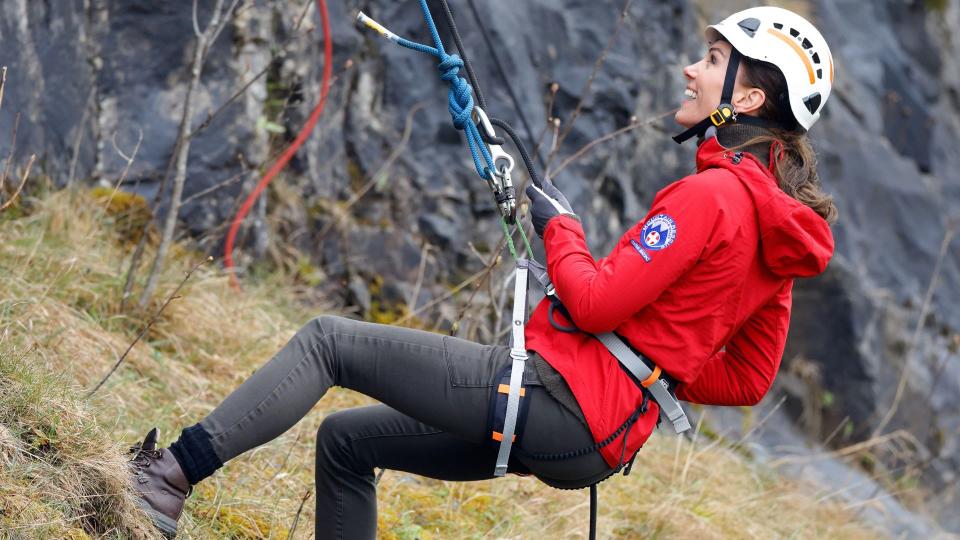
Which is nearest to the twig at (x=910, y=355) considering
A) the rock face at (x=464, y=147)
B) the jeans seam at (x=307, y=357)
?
the rock face at (x=464, y=147)

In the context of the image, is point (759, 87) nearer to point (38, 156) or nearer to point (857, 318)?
point (38, 156)

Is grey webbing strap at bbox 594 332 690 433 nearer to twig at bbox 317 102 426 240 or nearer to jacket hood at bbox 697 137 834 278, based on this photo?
jacket hood at bbox 697 137 834 278

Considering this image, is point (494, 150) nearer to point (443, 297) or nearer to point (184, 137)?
point (443, 297)

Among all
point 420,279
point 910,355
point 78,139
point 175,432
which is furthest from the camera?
point 910,355

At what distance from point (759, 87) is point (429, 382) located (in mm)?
1299

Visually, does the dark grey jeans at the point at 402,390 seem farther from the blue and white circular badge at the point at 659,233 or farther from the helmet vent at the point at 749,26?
the helmet vent at the point at 749,26

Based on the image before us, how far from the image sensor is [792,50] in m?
3.01

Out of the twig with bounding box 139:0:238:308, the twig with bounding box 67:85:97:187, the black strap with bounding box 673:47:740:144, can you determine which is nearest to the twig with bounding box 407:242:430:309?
the twig with bounding box 139:0:238:308

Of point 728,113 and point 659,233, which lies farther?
point 728,113

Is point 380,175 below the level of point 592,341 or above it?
below

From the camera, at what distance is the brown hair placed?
2.87 metres

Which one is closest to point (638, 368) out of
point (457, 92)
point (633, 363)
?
point (633, 363)

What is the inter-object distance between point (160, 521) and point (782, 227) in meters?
1.82

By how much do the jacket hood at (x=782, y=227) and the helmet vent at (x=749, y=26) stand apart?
44 centimetres
